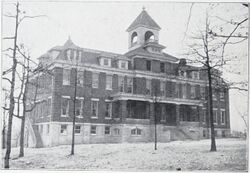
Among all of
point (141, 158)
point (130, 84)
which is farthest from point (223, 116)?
point (130, 84)

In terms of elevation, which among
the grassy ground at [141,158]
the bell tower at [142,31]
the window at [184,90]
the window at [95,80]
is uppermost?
the bell tower at [142,31]

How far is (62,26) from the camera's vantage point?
784 cm

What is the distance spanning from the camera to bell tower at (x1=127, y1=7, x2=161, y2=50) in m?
7.88

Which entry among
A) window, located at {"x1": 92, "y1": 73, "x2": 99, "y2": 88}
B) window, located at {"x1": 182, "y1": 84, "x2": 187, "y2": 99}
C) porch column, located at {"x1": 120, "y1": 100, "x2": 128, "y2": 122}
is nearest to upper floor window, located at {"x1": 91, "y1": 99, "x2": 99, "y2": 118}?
window, located at {"x1": 92, "y1": 73, "x2": 99, "y2": 88}

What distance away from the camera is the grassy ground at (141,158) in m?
7.37

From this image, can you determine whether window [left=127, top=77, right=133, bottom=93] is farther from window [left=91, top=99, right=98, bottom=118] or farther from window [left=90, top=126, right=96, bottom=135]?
window [left=90, top=126, right=96, bottom=135]

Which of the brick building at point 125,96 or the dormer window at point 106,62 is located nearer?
the brick building at point 125,96

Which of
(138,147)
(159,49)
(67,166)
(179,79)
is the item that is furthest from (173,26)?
(67,166)

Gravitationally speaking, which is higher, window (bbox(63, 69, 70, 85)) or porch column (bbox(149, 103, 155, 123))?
window (bbox(63, 69, 70, 85))

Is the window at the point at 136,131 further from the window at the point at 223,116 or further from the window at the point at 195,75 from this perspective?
the window at the point at 223,116

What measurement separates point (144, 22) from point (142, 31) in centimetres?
58

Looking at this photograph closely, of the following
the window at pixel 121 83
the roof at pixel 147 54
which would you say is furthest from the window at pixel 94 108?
the roof at pixel 147 54

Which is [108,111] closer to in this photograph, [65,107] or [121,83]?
[121,83]

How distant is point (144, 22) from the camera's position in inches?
A: 313
